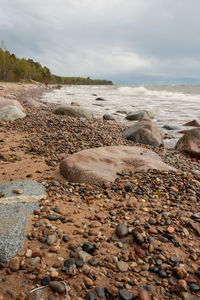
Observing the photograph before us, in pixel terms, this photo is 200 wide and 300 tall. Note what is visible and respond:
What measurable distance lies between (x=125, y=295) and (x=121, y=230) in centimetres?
72

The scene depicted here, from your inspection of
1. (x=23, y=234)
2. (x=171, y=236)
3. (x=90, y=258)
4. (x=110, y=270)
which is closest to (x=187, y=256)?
(x=171, y=236)

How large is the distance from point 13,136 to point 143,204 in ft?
14.4

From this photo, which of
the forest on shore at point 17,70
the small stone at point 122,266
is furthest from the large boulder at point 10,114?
the forest on shore at point 17,70

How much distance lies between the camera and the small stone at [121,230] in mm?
2291

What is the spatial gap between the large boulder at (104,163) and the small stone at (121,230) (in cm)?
109

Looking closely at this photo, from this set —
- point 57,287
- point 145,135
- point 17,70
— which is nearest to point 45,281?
point 57,287

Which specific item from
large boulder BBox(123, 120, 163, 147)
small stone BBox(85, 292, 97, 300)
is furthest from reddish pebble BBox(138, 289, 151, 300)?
large boulder BBox(123, 120, 163, 147)

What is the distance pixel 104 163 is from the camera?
3926 mm

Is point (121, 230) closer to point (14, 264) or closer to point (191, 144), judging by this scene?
point (14, 264)

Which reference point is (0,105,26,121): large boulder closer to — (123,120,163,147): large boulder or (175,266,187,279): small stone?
(123,120,163,147): large boulder

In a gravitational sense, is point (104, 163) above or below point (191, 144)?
below

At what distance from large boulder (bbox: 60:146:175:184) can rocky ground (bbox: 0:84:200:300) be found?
16 centimetres

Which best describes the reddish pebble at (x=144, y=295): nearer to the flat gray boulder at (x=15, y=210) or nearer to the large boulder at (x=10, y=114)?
the flat gray boulder at (x=15, y=210)

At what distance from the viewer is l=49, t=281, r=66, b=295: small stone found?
5.40 ft
